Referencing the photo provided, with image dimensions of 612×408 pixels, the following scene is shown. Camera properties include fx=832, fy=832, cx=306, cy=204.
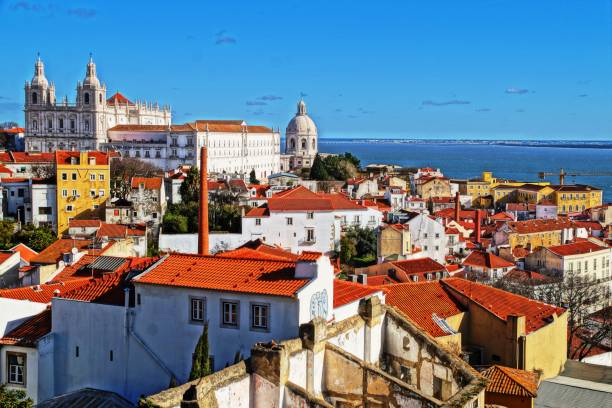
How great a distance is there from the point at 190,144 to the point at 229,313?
2674 inches

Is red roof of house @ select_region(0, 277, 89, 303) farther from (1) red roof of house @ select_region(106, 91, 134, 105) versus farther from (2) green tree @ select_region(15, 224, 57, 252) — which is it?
(1) red roof of house @ select_region(106, 91, 134, 105)

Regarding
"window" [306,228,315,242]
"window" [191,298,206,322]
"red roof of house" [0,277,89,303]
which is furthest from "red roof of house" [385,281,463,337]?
"window" [306,228,315,242]

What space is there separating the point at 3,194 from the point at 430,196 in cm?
4072

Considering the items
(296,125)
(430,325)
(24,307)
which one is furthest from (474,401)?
(296,125)

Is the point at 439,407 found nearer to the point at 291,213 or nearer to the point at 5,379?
the point at 5,379

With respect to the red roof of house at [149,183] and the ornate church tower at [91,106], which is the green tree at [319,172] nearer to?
the ornate church tower at [91,106]

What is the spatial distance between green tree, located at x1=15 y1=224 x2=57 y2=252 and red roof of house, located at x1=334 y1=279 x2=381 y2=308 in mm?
25936

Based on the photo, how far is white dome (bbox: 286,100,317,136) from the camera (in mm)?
110125

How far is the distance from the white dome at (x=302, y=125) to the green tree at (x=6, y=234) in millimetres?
70466

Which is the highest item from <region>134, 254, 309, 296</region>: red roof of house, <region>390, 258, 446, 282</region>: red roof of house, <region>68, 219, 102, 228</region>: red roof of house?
<region>134, 254, 309, 296</region>: red roof of house

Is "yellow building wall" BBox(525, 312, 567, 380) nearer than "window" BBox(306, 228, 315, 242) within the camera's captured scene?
Yes

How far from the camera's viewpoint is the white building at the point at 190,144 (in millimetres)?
80875

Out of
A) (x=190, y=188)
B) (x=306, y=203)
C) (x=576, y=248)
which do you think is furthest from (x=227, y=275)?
(x=190, y=188)

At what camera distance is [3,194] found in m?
46.9
